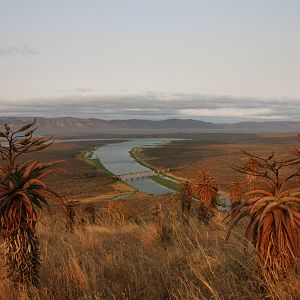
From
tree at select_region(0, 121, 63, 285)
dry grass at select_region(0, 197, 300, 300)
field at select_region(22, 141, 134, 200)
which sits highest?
tree at select_region(0, 121, 63, 285)

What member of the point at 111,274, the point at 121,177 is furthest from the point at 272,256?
the point at 121,177

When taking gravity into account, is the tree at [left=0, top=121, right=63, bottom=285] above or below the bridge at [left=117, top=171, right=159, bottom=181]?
above

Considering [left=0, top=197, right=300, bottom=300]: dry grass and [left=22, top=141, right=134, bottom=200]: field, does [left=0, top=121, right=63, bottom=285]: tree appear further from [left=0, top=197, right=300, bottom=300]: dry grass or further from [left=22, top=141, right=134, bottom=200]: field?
[left=22, top=141, right=134, bottom=200]: field

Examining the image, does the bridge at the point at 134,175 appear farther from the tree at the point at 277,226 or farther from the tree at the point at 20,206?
the tree at the point at 277,226

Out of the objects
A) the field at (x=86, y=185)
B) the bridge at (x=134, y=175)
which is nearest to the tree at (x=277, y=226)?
the field at (x=86, y=185)

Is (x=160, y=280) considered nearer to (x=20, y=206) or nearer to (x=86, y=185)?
(x=20, y=206)

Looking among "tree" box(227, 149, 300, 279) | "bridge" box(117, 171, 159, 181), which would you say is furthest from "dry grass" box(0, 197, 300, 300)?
"bridge" box(117, 171, 159, 181)

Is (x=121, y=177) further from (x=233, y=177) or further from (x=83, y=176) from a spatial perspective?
(x=233, y=177)

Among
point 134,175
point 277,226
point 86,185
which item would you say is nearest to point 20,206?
point 277,226

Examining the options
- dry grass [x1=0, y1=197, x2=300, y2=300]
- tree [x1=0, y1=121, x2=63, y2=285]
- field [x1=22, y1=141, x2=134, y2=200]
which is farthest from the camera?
field [x1=22, y1=141, x2=134, y2=200]

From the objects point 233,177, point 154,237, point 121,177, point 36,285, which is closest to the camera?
point 36,285

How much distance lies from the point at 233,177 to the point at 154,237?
46932mm

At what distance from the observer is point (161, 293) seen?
4184mm

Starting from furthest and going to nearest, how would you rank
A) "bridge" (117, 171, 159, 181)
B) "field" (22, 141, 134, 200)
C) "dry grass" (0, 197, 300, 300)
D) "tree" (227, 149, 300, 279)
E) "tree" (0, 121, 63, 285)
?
"bridge" (117, 171, 159, 181) → "field" (22, 141, 134, 200) → "tree" (0, 121, 63, 285) → "dry grass" (0, 197, 300, 300) → "tree" (227, 149, 300, 279)
